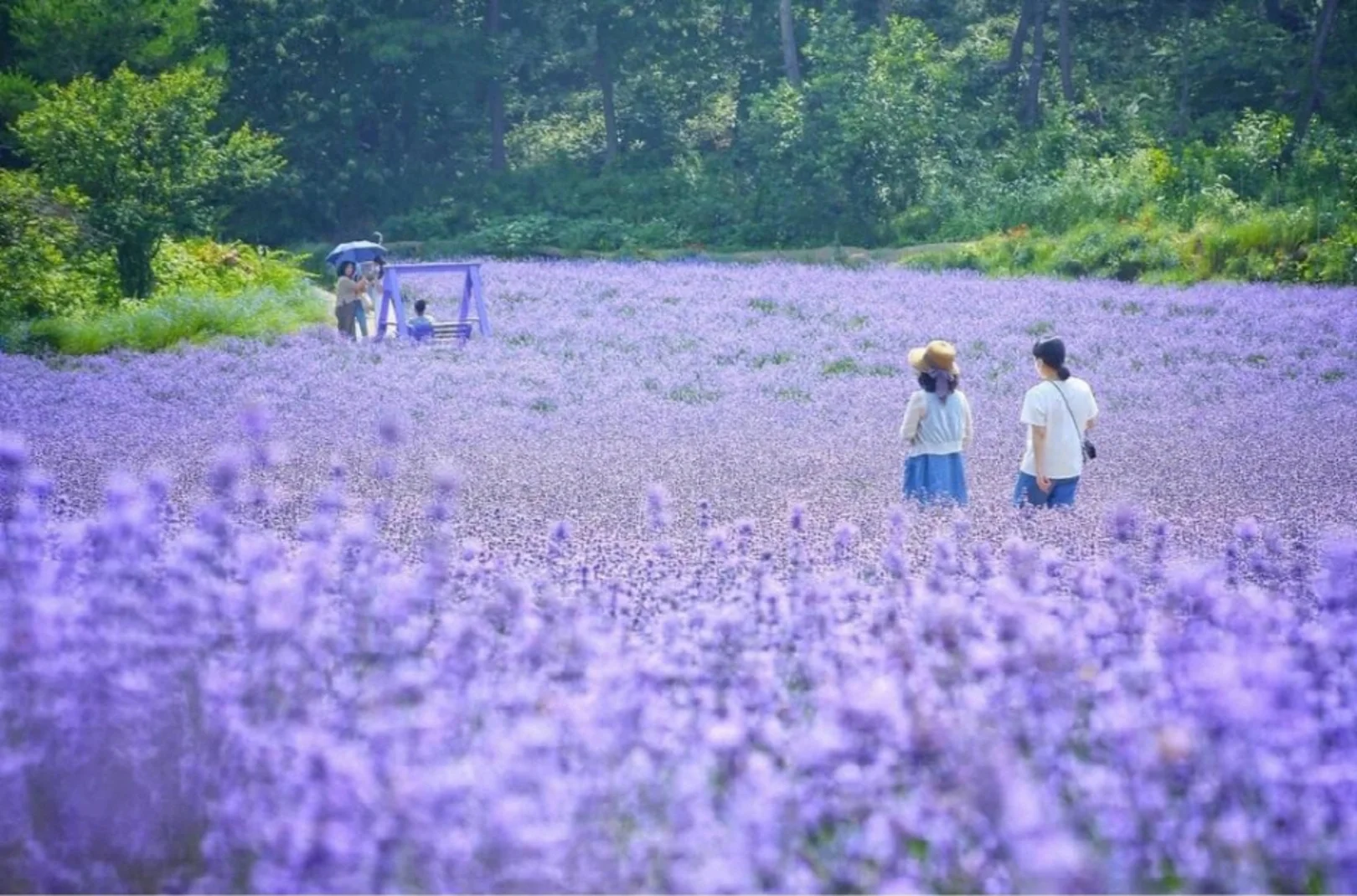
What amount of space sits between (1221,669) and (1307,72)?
93.1ft

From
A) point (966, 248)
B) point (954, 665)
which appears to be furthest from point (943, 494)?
point (966, 248)

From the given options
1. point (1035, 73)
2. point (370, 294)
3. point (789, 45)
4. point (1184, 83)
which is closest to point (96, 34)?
point (370, 294)

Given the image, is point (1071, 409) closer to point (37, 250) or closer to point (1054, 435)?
point (1054, 435)

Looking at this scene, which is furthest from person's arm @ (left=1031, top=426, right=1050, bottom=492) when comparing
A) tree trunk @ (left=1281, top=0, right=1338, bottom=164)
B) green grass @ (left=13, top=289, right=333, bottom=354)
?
tree trunk @ (left=1281, top=0, right=1338, bottom=164)

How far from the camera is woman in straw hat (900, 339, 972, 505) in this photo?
7.29 meters

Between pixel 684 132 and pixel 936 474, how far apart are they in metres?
31.2

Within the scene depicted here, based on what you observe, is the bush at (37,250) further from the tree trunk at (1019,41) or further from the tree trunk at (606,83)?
the tree trunk at (1019,41)

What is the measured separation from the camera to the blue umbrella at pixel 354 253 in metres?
16.8

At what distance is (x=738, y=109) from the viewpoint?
36.4 m

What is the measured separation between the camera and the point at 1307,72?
28.5 metres

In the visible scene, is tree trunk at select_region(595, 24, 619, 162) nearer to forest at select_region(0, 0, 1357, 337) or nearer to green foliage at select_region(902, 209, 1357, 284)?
forest at select_region(0, 0, 1357, 337)

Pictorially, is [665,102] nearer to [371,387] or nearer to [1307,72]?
[1307,72]

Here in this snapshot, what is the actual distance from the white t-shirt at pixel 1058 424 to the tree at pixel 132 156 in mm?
13018

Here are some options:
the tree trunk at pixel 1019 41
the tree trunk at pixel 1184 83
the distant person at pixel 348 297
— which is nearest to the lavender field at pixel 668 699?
the distant person at pixel 348 297
